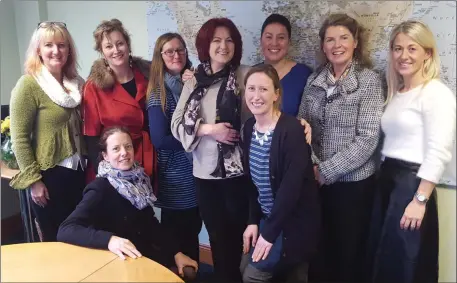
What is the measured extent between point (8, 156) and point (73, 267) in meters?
0.58

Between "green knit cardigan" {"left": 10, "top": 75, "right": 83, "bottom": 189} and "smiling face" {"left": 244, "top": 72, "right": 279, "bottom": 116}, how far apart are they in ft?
2.34

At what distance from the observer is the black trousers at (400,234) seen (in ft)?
4.10

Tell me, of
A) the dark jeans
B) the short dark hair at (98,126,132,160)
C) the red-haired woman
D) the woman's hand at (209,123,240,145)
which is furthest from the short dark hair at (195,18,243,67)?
the dark jeans

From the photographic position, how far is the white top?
1.15 metres

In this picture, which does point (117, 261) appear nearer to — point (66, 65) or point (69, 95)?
point (69, 95)

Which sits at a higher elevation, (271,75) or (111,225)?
(271,75)

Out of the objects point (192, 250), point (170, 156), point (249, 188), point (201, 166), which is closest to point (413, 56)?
point (249, 188)

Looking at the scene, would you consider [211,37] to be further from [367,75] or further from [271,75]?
[367,75]

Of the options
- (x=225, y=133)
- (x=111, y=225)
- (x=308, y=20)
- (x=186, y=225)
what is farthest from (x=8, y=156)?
(x=308, y=20)

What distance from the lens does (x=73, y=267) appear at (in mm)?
1182

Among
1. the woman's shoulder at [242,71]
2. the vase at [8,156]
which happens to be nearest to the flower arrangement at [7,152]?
the vase at [8,156]

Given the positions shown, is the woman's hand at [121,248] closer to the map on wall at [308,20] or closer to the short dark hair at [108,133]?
the short dark hair at [108,133]

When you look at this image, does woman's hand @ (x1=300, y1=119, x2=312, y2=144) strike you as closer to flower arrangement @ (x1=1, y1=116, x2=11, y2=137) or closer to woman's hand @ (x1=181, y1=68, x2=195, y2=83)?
woman's hand @ (x1=181, y1=68, x2=195, y2=83)

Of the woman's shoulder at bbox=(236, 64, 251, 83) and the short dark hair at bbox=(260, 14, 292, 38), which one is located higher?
the short dark hair at bbox=(260, 14, 292, 38)
